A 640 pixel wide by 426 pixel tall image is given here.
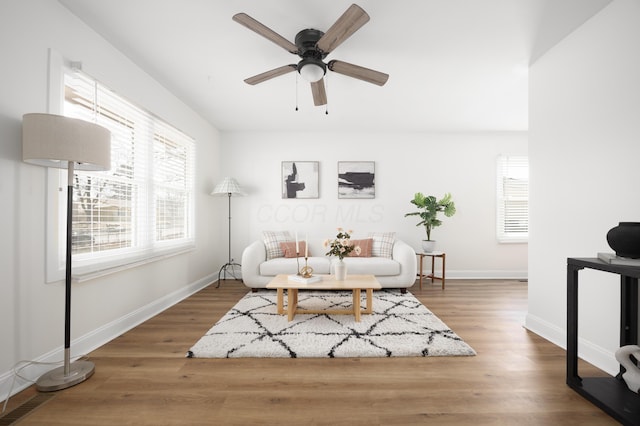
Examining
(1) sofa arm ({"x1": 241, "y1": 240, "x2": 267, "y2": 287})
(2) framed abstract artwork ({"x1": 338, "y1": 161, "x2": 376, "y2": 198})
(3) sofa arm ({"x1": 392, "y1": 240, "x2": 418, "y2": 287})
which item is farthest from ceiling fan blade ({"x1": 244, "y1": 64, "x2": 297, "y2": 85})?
(3) sofa arm ({"x1": 392, "y1": 240, "x2": 418, "y2": 287})

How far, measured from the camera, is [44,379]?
5.77ft

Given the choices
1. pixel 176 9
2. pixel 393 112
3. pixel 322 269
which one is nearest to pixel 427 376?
pixel 322 269

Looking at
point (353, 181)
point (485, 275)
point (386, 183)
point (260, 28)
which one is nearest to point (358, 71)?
point (260, 28)

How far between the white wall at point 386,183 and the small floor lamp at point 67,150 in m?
3.13

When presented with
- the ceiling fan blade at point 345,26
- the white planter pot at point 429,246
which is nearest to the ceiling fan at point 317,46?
the ceiling fan blade at point 345,26

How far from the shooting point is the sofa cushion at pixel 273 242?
4331mm

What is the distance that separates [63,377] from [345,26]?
2.85 meters

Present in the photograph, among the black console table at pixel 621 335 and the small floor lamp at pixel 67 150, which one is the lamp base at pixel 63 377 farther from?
the black console table at pixel 621 335

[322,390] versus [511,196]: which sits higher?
[511,196]

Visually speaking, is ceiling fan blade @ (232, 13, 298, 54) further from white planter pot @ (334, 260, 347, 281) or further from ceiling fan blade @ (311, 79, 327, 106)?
white planter pot @ (334, 260, 347, 281)

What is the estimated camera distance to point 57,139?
5.28 feet

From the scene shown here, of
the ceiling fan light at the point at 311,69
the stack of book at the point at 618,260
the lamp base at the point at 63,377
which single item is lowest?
the lamp base at the point at 63,377

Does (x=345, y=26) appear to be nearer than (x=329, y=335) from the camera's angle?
Yes

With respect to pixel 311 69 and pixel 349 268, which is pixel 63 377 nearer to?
pixel 311 69
